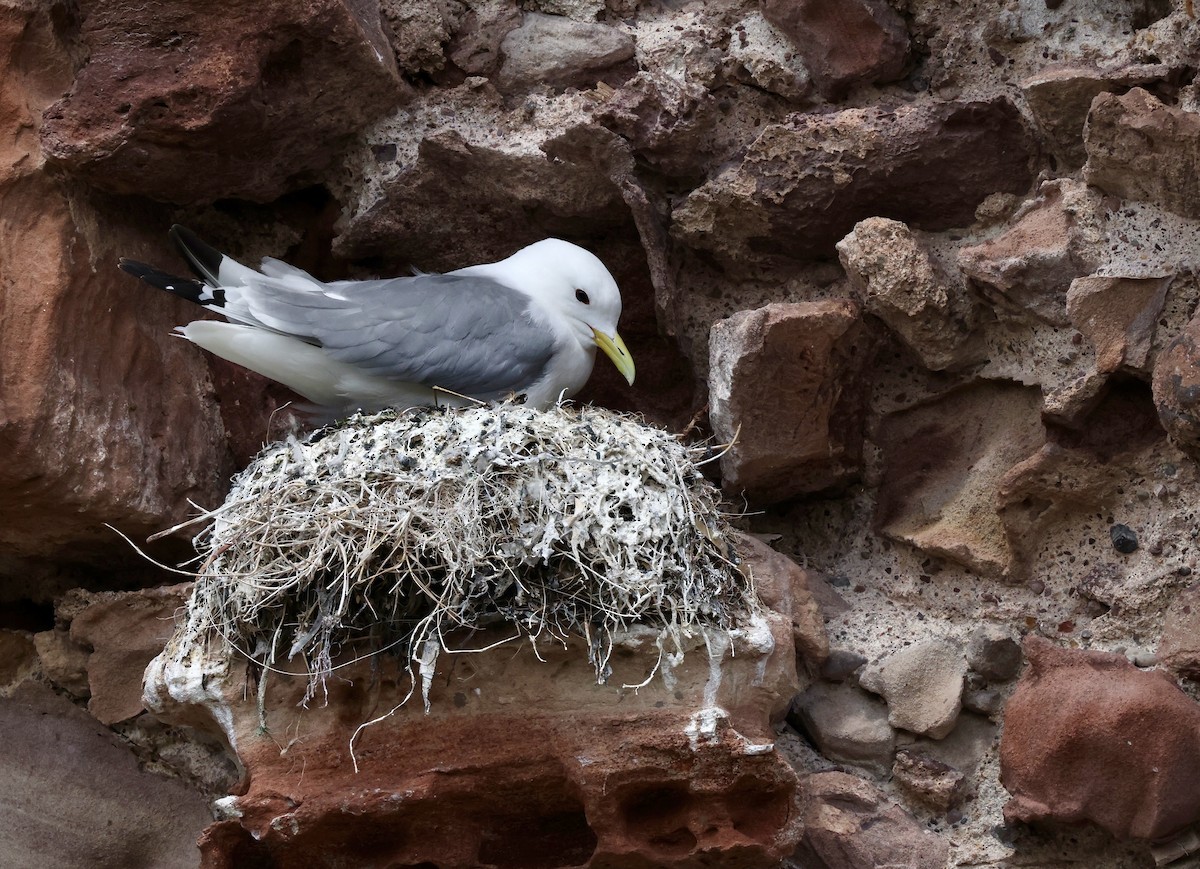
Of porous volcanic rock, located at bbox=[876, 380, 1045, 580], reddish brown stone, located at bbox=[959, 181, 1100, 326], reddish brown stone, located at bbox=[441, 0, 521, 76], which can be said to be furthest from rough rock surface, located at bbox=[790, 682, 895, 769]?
reddish brown stone, located at bbox=[441, 0, 521, 76]

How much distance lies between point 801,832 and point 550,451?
0.74 meters

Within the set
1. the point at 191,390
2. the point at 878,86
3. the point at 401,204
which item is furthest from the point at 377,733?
the point at 878,86

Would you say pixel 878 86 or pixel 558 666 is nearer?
pixel 558 666

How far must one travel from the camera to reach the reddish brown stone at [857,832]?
2.27 meters

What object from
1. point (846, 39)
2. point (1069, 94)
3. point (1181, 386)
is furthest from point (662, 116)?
point (1181, 386)

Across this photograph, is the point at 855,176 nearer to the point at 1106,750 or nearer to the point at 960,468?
the point at 960,468

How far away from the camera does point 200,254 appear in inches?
106

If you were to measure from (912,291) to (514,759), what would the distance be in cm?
108

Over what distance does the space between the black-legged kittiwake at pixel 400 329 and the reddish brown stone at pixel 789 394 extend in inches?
10.0

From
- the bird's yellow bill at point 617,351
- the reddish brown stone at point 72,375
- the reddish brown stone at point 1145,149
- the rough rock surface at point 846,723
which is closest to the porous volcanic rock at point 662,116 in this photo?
the bird's yellow bill at point 617,351

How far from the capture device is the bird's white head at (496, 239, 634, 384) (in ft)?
9.30

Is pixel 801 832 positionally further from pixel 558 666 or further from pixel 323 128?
pixel 323 128

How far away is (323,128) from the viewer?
2.83m

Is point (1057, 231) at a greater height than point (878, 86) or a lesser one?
lesser
